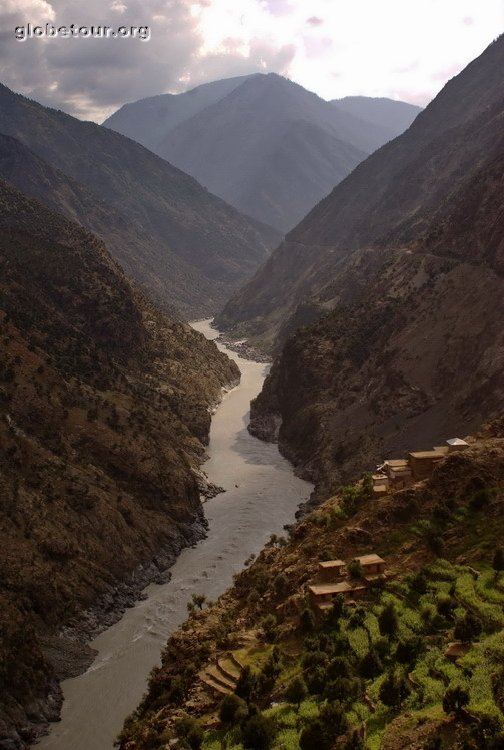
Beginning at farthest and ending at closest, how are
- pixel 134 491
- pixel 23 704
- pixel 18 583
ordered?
pixel 134 491 → pixel 18 583 → pixel 23 704

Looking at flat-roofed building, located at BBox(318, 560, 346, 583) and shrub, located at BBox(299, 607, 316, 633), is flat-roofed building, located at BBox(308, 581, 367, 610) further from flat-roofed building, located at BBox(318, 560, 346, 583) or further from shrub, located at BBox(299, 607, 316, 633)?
flat-roofed building, located at BBox(318, 560, 346, 583)

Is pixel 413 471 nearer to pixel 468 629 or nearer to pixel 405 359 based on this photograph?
pixel 468 629

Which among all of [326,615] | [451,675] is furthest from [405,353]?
[451,675]

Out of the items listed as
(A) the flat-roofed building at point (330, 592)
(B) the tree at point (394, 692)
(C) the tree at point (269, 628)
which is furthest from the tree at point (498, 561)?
(C) the tree at point (269, 628)

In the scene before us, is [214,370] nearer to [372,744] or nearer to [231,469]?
[231,469]

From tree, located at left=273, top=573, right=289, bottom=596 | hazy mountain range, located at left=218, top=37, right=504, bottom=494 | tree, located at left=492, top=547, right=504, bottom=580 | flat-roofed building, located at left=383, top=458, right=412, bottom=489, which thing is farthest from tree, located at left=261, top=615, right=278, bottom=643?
hazy mountain range, located at left=218, top=37, right=504, bottom=494
